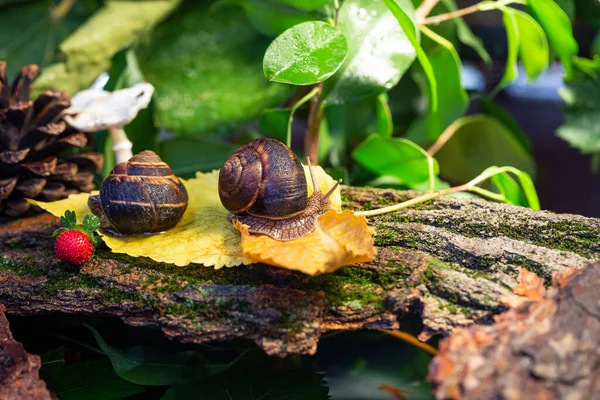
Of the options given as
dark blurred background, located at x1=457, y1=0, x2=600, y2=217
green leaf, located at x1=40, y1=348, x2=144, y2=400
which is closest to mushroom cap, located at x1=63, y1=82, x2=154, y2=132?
green leaf, located at x1=40, y1=348, x2=144, y2=400

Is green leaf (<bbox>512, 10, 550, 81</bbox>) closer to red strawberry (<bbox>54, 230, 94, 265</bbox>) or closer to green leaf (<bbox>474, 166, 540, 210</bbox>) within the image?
green leaf (<bbox>474, 166, 540, 210</bbox>)

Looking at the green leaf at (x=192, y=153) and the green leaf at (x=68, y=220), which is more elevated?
the green leaf at (x=68, y=220)

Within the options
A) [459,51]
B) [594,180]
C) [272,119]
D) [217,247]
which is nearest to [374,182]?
[272,119]

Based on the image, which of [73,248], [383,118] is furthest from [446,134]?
[73,248]

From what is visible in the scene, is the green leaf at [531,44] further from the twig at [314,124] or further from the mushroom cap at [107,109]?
the mushroom cap at [107,109]

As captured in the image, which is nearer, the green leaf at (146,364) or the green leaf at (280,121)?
the green leaf at (146,364)

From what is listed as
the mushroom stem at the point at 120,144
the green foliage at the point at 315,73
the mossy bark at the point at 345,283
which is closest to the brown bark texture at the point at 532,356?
the mossy bark at the point at 345,283
